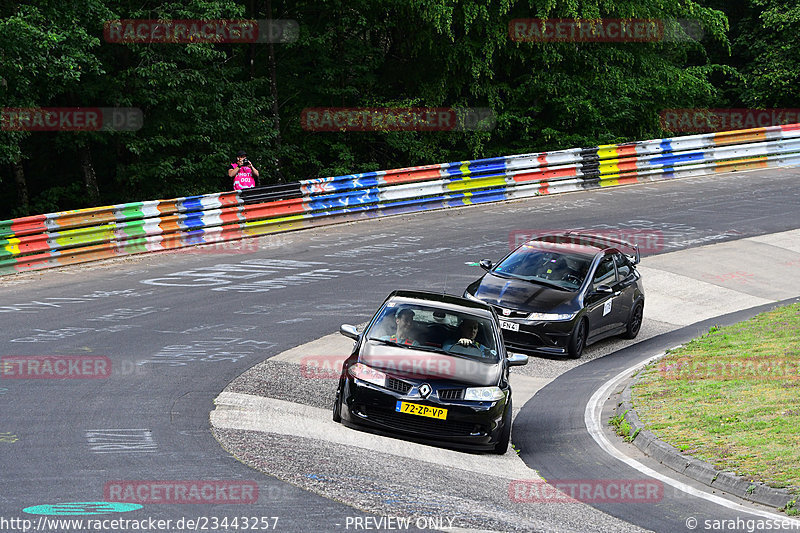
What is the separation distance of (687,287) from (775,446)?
1019cm

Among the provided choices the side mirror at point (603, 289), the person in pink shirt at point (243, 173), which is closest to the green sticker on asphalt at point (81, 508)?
the side mirror at point (603, 289)

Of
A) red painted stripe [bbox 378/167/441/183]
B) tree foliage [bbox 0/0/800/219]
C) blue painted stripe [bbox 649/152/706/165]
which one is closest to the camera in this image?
tree foliage [bbox 0/0/800/219]

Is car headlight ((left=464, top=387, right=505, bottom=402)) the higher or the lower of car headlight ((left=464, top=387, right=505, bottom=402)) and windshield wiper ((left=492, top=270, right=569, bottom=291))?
the lower

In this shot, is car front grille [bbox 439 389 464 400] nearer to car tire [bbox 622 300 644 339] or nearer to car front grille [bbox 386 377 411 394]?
car front grille [bbox 386 377 411 394]

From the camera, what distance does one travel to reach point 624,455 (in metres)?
11.4

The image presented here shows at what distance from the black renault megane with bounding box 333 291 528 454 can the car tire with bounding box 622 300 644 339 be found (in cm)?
584

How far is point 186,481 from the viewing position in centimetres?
862

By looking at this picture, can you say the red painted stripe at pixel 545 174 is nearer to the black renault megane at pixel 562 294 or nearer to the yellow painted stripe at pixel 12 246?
the black renault megane at pixel 562 294

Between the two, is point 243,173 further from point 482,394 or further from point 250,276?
point 482,394

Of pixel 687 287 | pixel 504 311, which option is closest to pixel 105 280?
pixel 504 311

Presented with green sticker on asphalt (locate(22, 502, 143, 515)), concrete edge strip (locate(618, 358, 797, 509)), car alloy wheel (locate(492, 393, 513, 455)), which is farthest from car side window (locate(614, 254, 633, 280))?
green sticker on asphalt (locate(22, 502, 143, 515))

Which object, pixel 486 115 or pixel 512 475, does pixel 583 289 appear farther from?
pixel 486 115

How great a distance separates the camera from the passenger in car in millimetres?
11664

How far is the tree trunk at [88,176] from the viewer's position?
87.9 ft
